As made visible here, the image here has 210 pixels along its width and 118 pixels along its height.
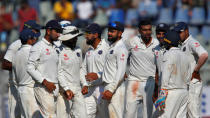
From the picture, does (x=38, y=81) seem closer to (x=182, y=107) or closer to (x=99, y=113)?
(x=99, y=113)

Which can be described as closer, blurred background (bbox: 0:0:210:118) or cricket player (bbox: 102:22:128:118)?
cricket player (bbox: 102:22:128:118)

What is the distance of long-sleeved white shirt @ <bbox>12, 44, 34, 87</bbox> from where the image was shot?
405 inches

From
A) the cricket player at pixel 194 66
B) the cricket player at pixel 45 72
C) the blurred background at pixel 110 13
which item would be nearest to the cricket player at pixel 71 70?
the cricket player at pixel 45 72

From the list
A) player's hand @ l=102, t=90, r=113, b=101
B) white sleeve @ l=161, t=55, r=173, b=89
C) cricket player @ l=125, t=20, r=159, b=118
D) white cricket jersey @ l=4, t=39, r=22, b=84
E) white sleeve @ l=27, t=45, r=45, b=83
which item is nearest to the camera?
white sleeve @ l=161, t=55, r=173, b=89

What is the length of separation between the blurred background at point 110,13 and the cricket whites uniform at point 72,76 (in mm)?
7384

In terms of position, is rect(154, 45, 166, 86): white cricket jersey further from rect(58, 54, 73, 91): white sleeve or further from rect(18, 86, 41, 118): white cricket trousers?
rect(18, 86, 41, 118): white cricket trousers

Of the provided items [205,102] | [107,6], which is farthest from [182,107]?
[107,6]

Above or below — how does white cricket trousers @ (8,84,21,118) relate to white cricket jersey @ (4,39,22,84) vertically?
below

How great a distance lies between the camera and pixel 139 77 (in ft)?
34.8

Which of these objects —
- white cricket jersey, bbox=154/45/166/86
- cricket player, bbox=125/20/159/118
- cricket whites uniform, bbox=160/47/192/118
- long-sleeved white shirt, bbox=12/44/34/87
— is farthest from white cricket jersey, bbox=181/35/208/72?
long-sleeved white shirt, bbox=12/44/34/87

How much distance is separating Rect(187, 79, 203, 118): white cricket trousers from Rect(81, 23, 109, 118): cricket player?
1.82m

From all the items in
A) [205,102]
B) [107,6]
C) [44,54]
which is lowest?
[205,102]

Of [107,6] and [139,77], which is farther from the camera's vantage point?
[107,6]

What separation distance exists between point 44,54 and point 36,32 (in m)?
1.71
